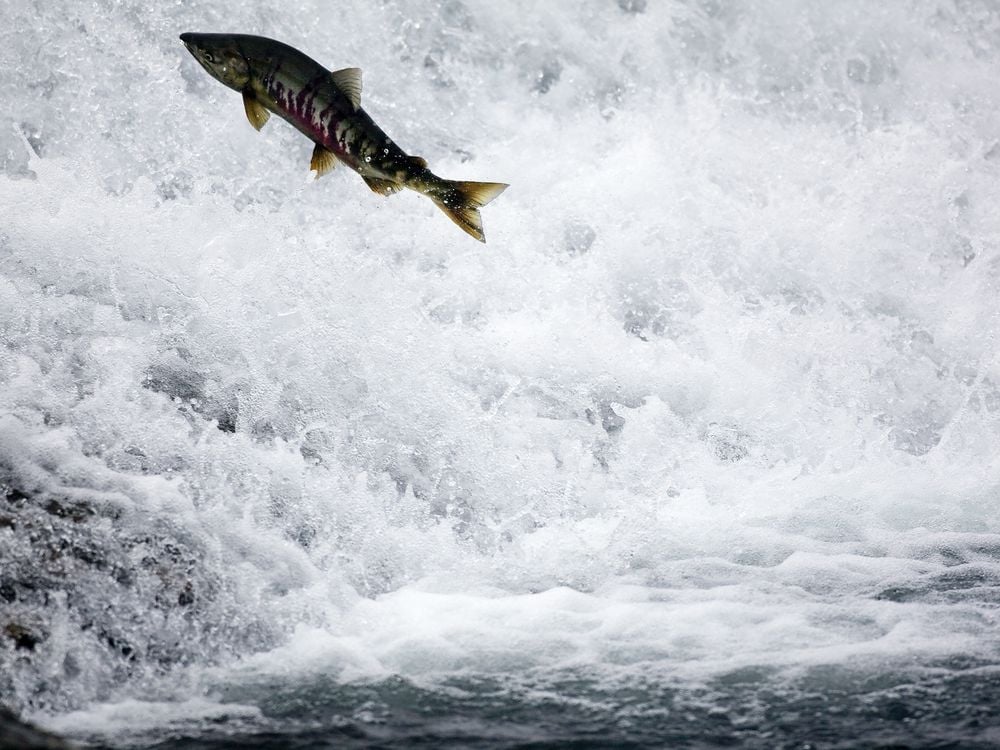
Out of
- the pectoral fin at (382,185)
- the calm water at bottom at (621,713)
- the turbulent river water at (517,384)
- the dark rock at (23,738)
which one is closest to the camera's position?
the dark rock at (23,738)

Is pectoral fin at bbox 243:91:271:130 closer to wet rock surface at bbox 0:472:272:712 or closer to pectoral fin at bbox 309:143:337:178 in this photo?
pectoral fin at bbox 309:143:337:178

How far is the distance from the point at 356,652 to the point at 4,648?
85 centimetres

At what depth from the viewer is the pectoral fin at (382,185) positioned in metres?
2.68

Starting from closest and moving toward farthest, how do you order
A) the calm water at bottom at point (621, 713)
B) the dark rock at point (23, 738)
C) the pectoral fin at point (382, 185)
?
the dark rock at point (23, 738), the calm water at bottom at point (621, 713), the pectoral fin at point (382, 185)

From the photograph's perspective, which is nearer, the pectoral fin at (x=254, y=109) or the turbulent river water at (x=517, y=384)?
the pectoral fin at (x=254, y=109)

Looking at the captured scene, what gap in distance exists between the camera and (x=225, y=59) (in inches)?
101

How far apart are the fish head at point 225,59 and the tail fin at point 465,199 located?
1.69ft

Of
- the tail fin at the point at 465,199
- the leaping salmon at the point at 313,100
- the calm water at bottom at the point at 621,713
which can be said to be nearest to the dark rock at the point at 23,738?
the calm water at bottom at the point at 621,713

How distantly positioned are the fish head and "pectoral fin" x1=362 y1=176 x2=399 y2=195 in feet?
1.18

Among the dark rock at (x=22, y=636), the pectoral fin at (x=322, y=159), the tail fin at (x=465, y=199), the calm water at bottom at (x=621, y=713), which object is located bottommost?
the calm water at bottom at (x=621, y=713)

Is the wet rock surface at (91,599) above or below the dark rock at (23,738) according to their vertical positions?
above

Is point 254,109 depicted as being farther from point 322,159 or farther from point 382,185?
point 382,185

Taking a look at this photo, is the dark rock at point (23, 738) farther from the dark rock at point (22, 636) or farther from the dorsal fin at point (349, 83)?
the dorsal fin at point (349, 83)

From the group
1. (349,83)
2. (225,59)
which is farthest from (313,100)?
(225,59)
